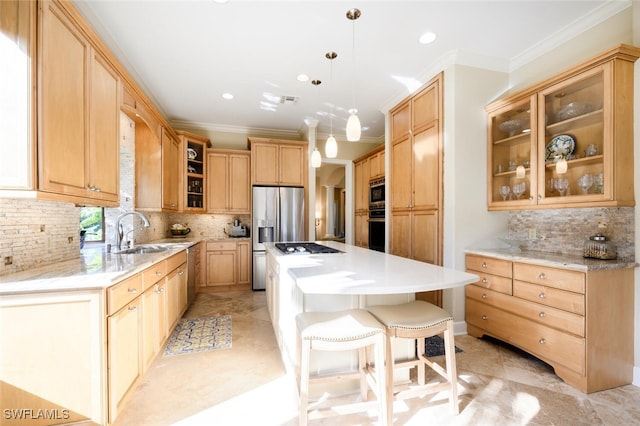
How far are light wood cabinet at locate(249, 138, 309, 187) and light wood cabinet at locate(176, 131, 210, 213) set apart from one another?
2.70 ft

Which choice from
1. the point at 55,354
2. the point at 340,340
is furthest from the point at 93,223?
the point at 340,340

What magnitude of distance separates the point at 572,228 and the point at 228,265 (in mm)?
4384

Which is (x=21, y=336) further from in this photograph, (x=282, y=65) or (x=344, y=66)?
(x=344, y=66)

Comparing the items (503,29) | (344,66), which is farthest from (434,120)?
(344,66)

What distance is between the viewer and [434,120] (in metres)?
Answer: 3.02

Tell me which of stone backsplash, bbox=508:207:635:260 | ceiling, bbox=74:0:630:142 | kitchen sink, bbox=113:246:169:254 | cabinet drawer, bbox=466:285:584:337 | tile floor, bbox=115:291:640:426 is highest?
ceiling, bbox=74:0:630:142

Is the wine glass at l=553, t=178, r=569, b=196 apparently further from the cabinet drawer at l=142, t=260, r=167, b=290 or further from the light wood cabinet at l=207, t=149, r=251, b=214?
the light wood cabinet at l=207, t=149, r=251, b=214

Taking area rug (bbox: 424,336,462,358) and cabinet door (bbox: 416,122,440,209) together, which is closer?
area rug (bbox: 424,336,462,358)

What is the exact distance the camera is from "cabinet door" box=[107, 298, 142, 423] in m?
1.52

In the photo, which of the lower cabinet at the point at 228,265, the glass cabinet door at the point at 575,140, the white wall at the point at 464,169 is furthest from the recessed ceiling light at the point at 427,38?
the lower cabinet at the point at 228,265

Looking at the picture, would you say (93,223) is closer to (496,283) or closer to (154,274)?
(154,274)

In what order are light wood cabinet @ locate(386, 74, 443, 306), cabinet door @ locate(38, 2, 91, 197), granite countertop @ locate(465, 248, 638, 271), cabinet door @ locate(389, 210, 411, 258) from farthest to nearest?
cabinet door @ locate(389, 210, 411, 258)
light wood cabinet @ locate(386, 74, 443, 306)
granite countertop @ locate(465, 248, 638, 271)
cabinet door @ locate(38, 2, 91, 197)

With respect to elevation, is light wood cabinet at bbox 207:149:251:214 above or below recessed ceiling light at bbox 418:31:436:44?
below

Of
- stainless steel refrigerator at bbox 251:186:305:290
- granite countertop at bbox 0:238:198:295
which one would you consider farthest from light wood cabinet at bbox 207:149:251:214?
granite countertop at bbox 0:238:198:295
